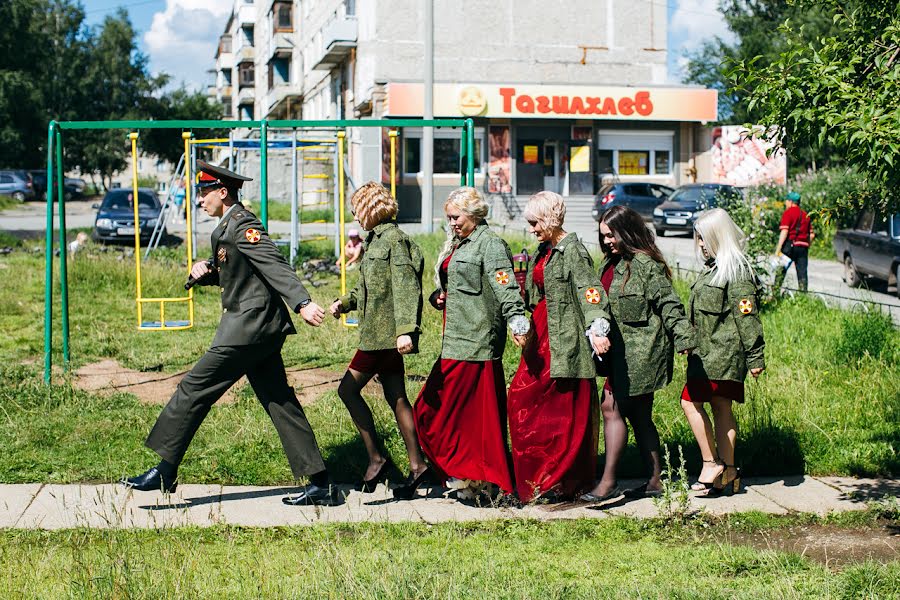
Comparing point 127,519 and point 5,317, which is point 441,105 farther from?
point 127,519

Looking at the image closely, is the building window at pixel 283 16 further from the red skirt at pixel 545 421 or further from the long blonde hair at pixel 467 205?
the red skirt at pixel 545 421

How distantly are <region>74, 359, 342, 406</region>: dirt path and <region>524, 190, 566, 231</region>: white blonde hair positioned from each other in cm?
303

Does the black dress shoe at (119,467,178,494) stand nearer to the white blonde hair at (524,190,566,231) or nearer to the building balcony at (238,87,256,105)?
the white blonde hair at (524,190,566,231)

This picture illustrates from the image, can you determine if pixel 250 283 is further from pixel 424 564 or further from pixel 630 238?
pixel 630 238

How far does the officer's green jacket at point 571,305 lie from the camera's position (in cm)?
574

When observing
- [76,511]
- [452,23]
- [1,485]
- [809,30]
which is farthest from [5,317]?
[809,30]

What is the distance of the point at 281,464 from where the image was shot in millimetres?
6574

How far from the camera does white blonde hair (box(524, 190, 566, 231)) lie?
5.80 metres

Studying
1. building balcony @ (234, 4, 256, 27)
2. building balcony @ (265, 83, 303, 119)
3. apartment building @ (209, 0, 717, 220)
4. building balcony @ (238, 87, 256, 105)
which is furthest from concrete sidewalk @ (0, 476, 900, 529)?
building balcony @ (234, 4, 256, 27)

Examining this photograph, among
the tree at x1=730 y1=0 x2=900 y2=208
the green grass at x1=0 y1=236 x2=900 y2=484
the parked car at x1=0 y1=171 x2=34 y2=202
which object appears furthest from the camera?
the parked car at x1=0 y1=171 x2=34 y2=202

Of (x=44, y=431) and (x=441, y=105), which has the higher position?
(x=441, y=105)

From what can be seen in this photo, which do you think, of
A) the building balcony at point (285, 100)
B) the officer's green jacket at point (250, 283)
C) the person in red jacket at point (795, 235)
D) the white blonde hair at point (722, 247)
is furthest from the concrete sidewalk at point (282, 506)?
the building balcony at point (285, 100)

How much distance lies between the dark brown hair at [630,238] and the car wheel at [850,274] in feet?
43.9

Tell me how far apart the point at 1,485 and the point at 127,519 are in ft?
3.69
